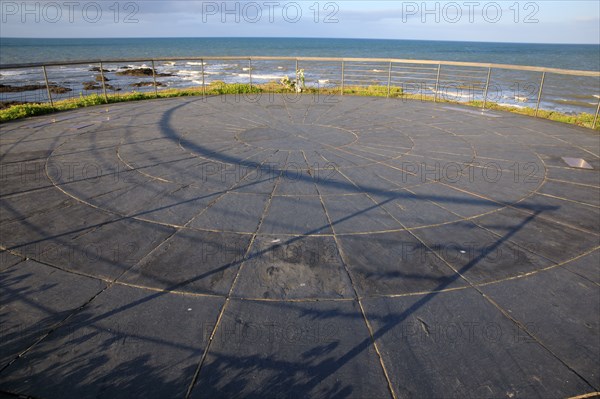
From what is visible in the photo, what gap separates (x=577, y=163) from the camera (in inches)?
303

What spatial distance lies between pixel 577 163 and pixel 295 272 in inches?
274

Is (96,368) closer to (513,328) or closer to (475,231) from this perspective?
(513,328)

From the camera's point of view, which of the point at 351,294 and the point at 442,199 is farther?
the point at 442,199

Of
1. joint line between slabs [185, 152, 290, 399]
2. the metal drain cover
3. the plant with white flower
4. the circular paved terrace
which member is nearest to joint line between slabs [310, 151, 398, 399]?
the circular paved terrace

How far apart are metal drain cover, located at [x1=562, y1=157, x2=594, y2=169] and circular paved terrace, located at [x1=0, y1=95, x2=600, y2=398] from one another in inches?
7.1

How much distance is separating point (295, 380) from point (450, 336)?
1362 mm

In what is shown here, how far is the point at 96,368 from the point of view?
272 cm

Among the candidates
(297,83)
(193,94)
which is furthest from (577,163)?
(193,94)

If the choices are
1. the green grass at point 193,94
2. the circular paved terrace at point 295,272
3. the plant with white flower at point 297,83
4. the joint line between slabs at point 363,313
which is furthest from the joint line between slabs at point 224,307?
the plant with white flower at point 297,83

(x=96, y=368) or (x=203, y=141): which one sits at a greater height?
(x=203, y=141)

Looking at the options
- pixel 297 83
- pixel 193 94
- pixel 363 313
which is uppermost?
pixel 297 83

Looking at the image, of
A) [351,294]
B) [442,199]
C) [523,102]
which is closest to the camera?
[351,294]

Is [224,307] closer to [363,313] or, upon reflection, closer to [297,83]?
[363,313]

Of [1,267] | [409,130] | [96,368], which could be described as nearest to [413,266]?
[96,368]
